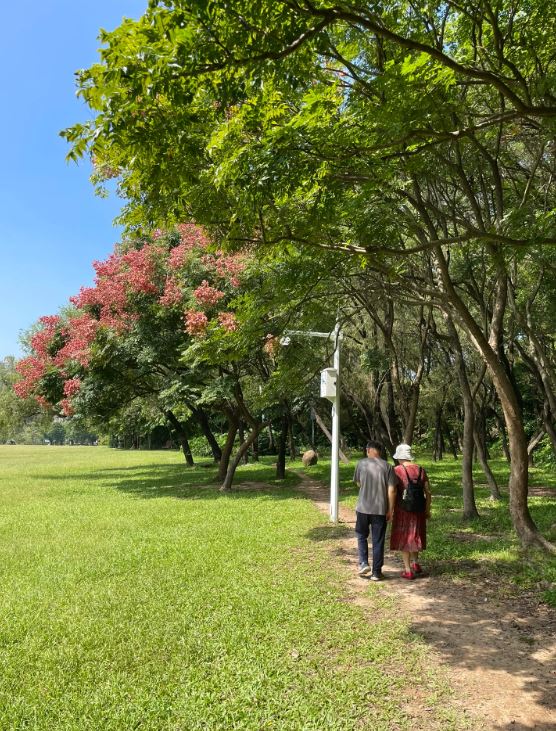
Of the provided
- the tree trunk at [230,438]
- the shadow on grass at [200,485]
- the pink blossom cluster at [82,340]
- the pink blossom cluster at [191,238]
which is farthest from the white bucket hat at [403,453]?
the tree trunk at [230,438]

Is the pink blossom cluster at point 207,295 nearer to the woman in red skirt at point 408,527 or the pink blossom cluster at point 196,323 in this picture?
the pink blossom cluster at point 196,323

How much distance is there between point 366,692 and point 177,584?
10.2 feet

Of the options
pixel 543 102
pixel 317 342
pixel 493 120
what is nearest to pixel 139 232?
pixel 493 120

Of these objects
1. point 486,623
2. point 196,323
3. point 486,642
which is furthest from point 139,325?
point 486,642

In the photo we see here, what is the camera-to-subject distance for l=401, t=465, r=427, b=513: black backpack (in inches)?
253

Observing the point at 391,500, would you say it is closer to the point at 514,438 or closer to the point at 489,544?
the point at 514,438

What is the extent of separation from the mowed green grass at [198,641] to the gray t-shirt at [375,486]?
3.00 feet

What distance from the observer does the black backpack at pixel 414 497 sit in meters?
6.44

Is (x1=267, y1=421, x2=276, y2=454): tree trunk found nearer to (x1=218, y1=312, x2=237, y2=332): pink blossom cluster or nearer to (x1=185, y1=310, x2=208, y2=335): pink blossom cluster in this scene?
(x1=185, y1=310, x2=208, y2=335): pink blossom cluster

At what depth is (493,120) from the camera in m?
4.72

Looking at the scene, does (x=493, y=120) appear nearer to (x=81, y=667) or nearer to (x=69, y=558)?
(x=81, y=667)

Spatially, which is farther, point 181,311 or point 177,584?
point 181,311

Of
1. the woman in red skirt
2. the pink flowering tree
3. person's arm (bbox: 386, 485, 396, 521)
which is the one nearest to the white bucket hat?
the woman in red skirt

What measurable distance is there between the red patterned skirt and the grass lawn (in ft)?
2.37
